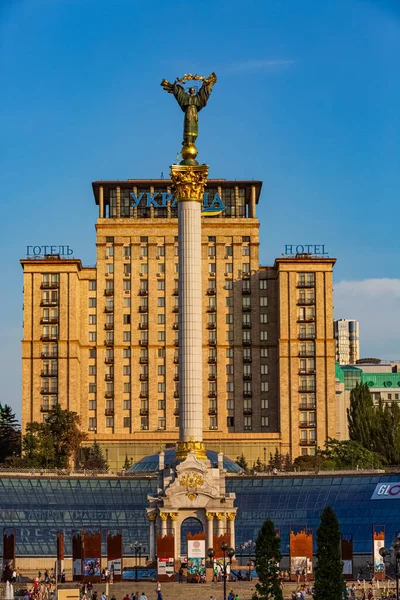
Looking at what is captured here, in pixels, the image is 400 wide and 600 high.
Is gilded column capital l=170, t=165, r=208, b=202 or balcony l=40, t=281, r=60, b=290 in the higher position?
balcony l=40, t=281, r=60, b=290

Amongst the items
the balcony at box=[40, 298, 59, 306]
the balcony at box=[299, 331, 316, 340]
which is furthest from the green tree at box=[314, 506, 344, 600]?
the balcony at box=[40, 298, 59, 306]

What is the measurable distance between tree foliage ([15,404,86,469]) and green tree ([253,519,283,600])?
8000 centimetres

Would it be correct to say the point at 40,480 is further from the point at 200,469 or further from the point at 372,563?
the point at 372,563

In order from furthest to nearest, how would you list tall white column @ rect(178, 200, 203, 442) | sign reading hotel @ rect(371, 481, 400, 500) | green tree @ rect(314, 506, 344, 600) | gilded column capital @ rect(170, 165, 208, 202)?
sign reading hotel @ rect(371, 481, 400, 500)
gilded column capital @ rect(170, 165, 208, 202)
tall white column @ rect(178, 200, 203, 442)
green tree @ rect(314, 506, 344, 600)

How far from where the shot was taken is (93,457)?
602ft

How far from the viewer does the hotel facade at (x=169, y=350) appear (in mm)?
193000

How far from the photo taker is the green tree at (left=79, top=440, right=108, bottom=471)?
179350 mm

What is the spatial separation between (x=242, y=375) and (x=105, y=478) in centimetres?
4937

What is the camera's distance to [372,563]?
115875mm

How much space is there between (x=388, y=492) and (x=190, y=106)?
44924mm

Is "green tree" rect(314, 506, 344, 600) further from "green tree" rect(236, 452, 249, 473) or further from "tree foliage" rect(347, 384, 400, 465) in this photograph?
"tree foliage" rect(347, 384, 400, 465)

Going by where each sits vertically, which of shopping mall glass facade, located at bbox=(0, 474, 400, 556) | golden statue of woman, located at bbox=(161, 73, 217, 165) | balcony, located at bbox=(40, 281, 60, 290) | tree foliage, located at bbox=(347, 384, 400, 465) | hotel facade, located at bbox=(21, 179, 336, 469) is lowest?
shopping mall glass facade, located at bbox=(0, 474, 400, 556)

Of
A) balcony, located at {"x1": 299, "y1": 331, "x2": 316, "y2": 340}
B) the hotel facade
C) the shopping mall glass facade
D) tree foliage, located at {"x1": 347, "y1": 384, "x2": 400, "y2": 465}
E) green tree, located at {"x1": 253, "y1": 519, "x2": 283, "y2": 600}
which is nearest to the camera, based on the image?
green tree, located at {"x1": 253, "y1": 519, "x2": 283, "y2": 600}

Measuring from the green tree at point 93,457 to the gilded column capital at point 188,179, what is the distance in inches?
2240
